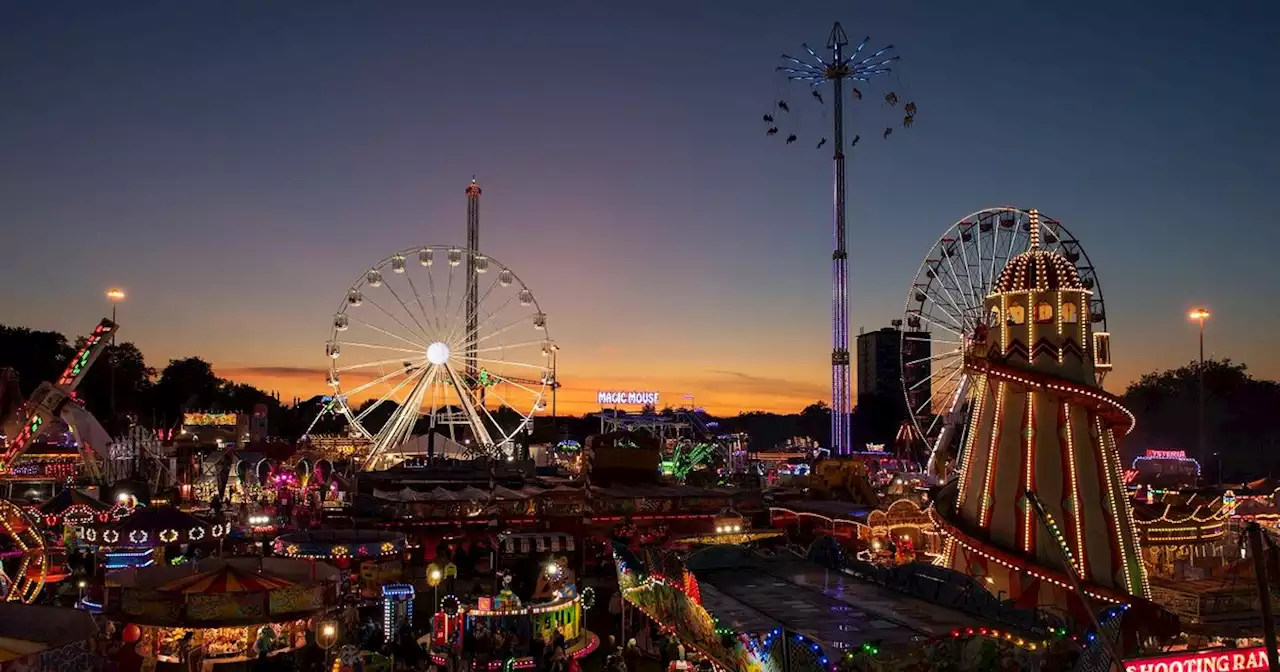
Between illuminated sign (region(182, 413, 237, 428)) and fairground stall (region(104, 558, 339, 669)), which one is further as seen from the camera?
illuminated sign (region(182, 413, 237, 428))

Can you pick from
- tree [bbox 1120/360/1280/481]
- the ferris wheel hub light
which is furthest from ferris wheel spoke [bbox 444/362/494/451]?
tree [bbox 1120/360/1280/481]

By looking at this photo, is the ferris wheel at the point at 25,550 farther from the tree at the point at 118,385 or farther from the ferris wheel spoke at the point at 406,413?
the tree at the point at 118,385

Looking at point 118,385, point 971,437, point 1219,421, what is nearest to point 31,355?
point 118,385

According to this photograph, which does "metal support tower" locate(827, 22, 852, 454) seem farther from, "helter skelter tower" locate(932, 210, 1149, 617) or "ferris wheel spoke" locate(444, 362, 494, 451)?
"helter skelter tower" locate(932, 210, 1149, 617)

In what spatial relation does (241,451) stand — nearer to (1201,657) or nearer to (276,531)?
(276,531)

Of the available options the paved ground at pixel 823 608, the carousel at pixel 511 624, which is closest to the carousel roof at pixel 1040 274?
the paved ground at pixel 823 608

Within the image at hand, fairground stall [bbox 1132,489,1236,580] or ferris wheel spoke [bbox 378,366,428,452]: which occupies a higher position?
ferris wheel spoke [bbox 378,366,428,452]
